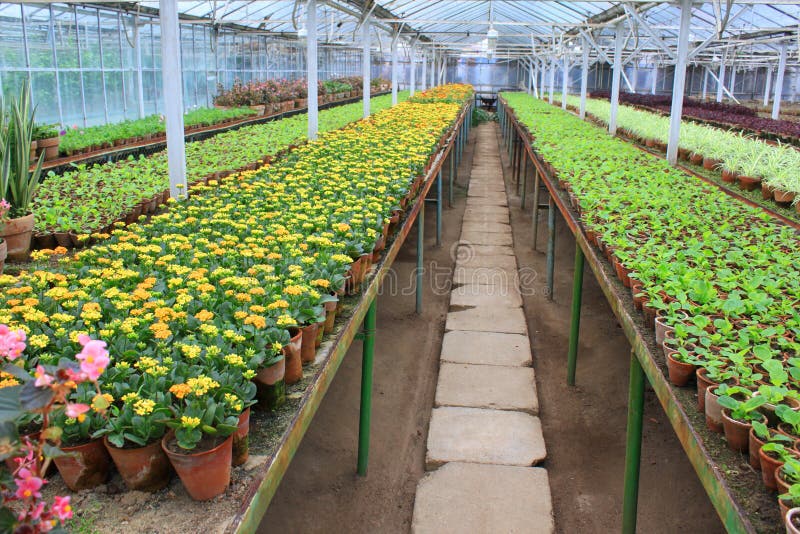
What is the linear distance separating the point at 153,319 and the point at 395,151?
443 centimetres

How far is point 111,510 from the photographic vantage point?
1594mm

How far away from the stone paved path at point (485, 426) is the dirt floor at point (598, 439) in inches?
5.0

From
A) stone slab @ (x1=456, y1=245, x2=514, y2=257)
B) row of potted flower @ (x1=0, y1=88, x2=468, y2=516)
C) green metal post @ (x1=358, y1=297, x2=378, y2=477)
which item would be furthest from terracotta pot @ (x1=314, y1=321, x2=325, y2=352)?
stone slab @ (x1=456, y1=245, x2=514, y2=257)

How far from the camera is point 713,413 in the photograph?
2033 mm

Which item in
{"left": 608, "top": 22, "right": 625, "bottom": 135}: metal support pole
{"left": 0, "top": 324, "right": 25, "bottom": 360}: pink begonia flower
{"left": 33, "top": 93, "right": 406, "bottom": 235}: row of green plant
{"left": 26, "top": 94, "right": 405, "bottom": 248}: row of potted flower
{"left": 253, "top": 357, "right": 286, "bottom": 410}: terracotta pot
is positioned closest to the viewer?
Answer: {"left": 0, "top": 324, "right": 25, "bottom": 360}: pink begonia flower

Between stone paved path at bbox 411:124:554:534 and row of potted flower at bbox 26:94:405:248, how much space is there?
7.31 ft

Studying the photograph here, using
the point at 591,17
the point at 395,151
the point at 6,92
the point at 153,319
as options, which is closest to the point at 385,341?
the point at 395,151

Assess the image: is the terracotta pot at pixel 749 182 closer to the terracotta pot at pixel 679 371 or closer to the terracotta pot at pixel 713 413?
the terracotta pot at pixel 679 371

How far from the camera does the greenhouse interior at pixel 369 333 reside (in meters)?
1.66

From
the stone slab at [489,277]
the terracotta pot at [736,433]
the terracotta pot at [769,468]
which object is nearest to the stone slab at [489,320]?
the stone slab at [489,277]

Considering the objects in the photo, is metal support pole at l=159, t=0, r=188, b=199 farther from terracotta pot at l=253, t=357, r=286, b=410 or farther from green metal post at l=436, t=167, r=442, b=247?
green metal post at l=436, t=167, r=442, b=247

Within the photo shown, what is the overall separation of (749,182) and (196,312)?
4.92 m

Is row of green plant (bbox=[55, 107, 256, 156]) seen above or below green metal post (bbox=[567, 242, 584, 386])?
above

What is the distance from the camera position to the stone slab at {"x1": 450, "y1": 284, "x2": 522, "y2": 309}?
6301 mm
